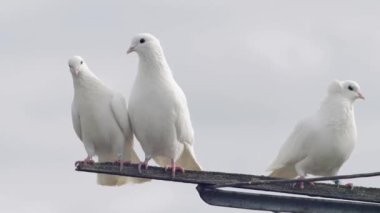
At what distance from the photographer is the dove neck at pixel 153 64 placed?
851 inches

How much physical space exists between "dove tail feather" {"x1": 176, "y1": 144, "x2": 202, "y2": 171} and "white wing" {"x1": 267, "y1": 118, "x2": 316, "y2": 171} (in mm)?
1405

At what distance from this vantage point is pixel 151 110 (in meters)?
21.3

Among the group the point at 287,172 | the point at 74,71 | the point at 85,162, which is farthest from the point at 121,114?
the point at 287,172

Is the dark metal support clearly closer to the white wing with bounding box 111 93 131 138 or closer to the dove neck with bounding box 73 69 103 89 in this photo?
the white wing with bounding box 111 93 131 138

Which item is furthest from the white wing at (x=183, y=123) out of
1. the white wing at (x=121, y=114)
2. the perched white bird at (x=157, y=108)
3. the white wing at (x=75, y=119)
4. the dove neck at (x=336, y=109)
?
the dove neck at (x=336, y=109)

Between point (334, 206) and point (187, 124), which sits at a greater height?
point (187, 124)

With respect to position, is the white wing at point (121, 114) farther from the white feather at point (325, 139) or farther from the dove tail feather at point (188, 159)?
the white feather at point (325, 139)

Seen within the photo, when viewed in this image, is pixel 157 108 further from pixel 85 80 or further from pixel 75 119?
pixel 75 119

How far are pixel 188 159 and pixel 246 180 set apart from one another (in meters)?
5.21

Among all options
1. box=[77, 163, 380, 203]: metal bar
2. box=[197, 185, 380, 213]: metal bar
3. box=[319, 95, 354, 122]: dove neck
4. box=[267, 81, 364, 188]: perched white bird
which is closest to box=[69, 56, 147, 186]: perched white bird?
box=[267, 81, 364, 188]: perched white bird

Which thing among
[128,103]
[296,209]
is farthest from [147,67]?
[296,209]

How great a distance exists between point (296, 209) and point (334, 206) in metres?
0.49

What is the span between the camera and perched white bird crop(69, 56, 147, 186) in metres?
22.2

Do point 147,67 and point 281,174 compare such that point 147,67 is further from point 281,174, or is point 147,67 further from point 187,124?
point 281,174
